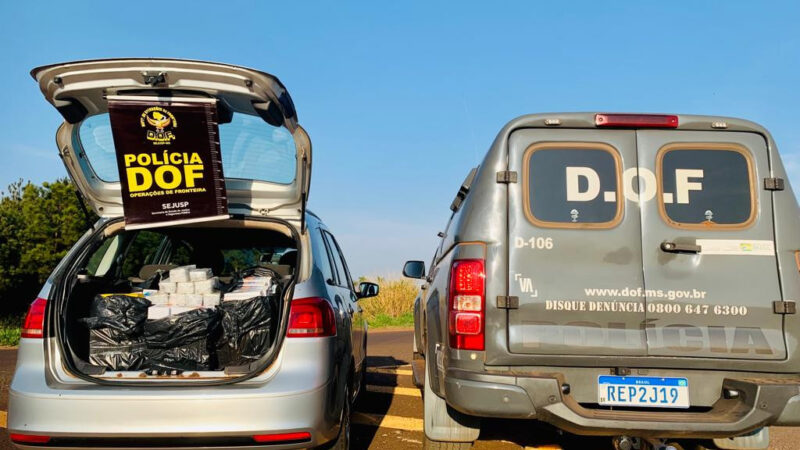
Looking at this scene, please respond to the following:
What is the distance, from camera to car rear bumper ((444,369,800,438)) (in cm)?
319

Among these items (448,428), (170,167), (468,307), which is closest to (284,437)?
(448,428)

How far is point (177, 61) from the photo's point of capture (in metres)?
3.65

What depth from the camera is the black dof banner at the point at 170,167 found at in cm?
407

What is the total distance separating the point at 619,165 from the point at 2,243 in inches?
693

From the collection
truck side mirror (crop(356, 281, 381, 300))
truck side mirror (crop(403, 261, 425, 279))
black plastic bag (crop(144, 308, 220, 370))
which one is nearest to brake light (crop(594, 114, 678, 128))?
black plastic bag (crop(144, 308, 220, 370))

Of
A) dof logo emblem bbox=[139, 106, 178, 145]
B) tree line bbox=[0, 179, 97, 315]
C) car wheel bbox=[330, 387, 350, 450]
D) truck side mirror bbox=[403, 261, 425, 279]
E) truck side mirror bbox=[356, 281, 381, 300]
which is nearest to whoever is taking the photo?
car wheel bbox=[330, 387, 350, 450]

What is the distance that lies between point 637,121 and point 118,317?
3.57m

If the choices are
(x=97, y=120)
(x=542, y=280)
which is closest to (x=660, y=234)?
(x=542, y=280)

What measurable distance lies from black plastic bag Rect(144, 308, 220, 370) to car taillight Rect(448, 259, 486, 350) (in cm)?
164

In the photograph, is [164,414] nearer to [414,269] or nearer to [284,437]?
[284,437]

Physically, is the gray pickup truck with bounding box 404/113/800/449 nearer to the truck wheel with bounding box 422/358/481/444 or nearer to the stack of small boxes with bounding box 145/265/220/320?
the truck wheel with bounding box 422/358/481/444

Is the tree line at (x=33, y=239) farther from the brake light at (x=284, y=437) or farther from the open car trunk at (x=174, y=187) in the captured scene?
the brake light at (x=284, y=437)

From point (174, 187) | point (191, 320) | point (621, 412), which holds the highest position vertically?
point (174, 187)

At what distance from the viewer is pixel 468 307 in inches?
135
